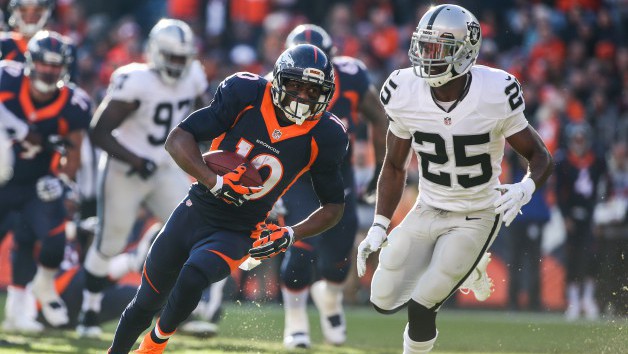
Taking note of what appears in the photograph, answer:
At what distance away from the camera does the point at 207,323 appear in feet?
27.0

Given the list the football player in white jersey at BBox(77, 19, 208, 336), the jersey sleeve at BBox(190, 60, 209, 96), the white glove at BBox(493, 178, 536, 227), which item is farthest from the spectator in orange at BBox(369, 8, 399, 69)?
the white glove at BBox(493, 178, 536, 227)

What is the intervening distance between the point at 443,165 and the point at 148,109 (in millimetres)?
3175

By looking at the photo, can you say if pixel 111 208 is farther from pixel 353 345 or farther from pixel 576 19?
A: pixel 576 19

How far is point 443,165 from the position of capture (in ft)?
18.8

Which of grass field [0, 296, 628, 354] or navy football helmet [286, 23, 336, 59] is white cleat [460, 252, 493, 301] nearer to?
grass field [0, 296, 628, 354]

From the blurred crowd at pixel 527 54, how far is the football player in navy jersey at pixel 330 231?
3.28 m

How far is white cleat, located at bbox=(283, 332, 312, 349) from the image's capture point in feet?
24.9

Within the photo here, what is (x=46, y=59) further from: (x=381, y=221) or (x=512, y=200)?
(x=512, y=200)

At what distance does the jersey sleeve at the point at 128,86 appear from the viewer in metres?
8.10

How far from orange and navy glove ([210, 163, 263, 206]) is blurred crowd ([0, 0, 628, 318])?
19.5 feet

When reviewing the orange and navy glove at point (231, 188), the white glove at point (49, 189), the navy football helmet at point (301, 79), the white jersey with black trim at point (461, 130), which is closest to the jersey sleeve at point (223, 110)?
the navy football helmet at point (301, 79)

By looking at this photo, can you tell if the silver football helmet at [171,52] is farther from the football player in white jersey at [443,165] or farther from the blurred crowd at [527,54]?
the blurred crowd at [527,54]

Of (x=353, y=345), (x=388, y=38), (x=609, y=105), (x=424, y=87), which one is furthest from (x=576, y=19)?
(x=424, y=87)

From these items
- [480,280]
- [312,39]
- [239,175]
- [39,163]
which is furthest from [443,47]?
[39,163]
